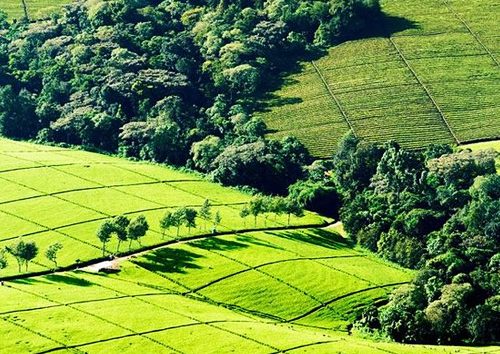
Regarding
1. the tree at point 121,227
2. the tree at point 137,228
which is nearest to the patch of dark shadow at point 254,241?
the tree at point 137,228

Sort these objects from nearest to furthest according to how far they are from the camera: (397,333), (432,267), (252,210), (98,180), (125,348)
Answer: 1. (125,348)
2. (397,333)
3. (432,267)
4. (252,210)
5. (98,180)

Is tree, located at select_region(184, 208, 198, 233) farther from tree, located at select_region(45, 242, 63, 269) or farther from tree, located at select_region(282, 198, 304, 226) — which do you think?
tree, located at select_region(45, 242, 63, 269)

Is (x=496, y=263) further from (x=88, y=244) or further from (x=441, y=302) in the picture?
(x=88, y=244)

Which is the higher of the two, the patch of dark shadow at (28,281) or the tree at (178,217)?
the tree at (178,217)

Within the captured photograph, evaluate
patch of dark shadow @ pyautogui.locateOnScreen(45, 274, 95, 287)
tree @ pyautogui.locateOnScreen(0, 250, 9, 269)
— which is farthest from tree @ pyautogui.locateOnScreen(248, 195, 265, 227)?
tree @ pyautogui.locateOnScreen(0, 250, 9, 269)

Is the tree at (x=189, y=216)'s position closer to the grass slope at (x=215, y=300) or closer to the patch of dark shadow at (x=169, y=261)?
the grass slope at (x=215, y=300)

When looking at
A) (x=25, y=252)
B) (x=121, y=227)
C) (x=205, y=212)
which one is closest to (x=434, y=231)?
(x=205, y=212)

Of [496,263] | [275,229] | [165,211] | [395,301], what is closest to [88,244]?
[165,211]
